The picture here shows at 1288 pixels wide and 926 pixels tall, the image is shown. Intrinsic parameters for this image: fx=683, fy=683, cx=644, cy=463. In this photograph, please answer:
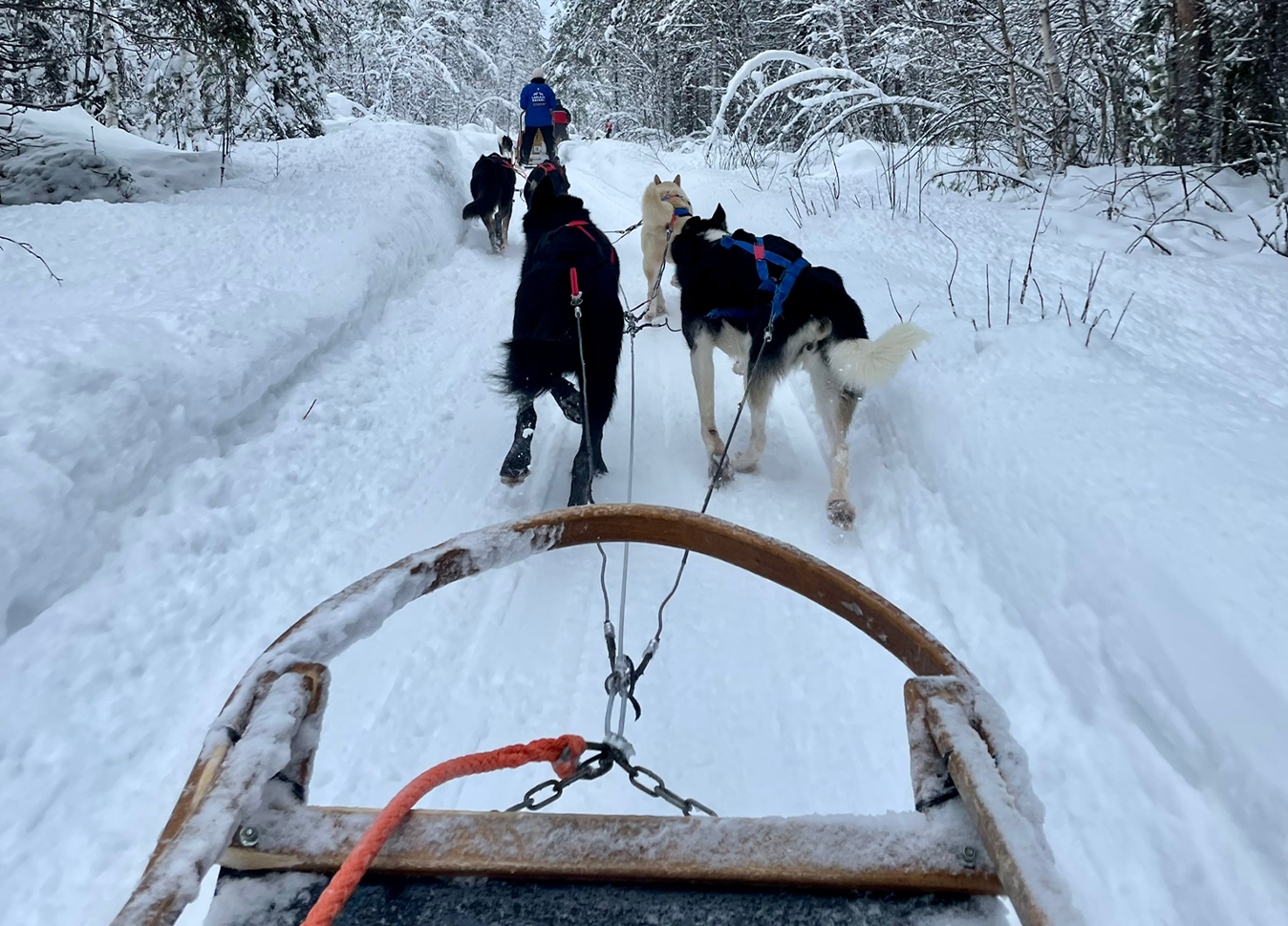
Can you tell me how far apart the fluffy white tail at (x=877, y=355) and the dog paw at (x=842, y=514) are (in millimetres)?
536

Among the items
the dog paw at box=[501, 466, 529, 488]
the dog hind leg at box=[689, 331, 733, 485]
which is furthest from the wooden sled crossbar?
the dog hind leg at box=[689, 331, 733, 485]

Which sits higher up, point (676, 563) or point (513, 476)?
point (513, 476)

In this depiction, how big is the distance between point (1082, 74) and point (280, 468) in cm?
997

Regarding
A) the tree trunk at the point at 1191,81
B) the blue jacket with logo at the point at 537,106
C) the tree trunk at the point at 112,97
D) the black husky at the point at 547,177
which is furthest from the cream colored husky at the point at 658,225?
the tree trunk at the point at 112,97

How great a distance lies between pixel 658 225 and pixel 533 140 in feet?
21.5

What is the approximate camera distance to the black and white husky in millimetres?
2943

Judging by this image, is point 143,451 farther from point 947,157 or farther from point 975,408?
point 947,157

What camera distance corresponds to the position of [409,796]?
918 millimetres

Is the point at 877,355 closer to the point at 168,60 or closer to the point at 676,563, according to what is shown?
the point at 676,563

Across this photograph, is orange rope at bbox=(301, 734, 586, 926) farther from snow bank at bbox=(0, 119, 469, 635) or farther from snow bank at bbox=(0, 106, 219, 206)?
snow bank at bbox=(0, 106, 219, 206)

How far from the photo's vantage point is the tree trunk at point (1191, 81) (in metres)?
5.62

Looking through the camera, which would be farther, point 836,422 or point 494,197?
point 494,197

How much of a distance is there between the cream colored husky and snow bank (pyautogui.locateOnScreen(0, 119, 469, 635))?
225cm

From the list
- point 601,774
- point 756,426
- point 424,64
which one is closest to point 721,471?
point 756,426
